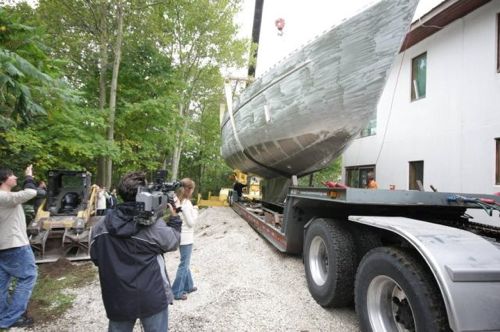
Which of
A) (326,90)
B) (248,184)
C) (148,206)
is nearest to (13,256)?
(148,206)

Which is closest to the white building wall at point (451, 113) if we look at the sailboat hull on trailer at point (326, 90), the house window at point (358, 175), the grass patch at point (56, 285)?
the house window at point (358, 175)

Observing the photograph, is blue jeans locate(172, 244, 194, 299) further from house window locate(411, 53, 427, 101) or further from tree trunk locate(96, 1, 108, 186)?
house window locate(411, 53, 427, 101)

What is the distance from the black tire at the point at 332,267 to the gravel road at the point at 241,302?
0.16 meters

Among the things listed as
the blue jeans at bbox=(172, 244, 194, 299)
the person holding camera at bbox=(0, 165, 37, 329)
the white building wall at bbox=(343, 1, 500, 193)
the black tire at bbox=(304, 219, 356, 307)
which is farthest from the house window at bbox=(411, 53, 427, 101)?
the person holding camera at bbox=(0, 165, 37, 329)

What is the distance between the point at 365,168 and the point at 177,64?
435 inches

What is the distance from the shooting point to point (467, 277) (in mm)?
1867

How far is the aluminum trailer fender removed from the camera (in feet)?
5.91

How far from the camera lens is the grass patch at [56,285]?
141 inches

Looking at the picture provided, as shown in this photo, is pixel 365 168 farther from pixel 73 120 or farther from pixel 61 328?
pixel 61 328

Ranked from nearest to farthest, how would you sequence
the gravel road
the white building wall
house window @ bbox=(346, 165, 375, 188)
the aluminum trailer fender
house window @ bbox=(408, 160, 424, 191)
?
the aluminum trailer fender
the gravel road
the white building wall
house window @ bbox=(408, 160, 424, 191)
house window @ bbox=(346, 165, 375, 188)

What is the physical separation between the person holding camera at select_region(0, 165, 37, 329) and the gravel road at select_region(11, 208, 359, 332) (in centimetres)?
29

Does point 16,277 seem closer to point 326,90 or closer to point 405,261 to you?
point 405,261

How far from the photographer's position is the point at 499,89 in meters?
6.62

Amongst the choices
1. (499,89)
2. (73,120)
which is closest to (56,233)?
(73,120)
